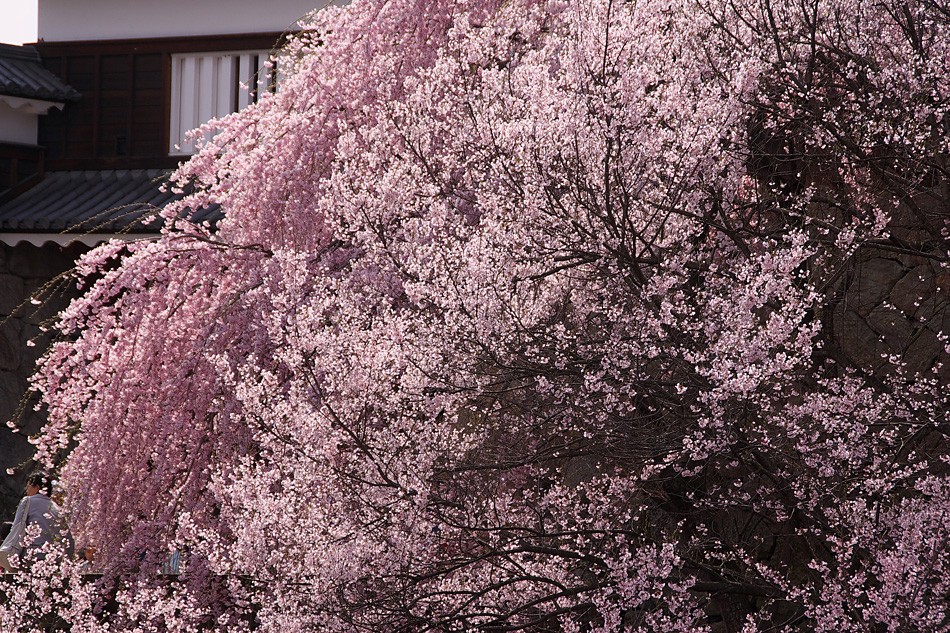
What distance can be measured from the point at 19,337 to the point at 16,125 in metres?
2.49

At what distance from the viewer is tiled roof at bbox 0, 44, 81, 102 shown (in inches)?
428

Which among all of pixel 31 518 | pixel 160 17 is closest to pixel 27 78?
pixel 160 17

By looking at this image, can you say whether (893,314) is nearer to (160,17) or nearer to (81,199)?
(81,199)

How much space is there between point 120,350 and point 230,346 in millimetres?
817

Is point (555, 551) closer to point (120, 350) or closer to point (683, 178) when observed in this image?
point (683, 178)

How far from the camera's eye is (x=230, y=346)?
19.2ft

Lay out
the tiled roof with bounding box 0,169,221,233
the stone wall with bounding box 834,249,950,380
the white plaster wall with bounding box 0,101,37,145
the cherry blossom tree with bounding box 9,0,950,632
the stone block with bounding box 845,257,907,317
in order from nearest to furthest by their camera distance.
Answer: the cherry blossom tree with bounding box 9,0,950,632 < the stone wall with bounding box 834,249,950,380 < the stone block with bounding box 845,257,907,317 < the tiled roof with bounding box 0,169,221,233 < the white plaster wall with bounding box 0,101,37,145

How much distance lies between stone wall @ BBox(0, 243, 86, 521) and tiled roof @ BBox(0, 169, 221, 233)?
66 centimetres

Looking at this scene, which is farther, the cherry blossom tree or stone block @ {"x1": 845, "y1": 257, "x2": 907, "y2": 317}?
stone block @ {"x1": 845, "y1": 257, "x2": 907, "y2": 317}

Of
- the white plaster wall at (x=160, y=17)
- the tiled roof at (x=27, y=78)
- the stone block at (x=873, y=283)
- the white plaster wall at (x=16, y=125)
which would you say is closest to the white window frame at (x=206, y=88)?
the white plaster wall at (x=160, y=17)

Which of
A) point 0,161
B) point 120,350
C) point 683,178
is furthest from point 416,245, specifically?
point 0,161

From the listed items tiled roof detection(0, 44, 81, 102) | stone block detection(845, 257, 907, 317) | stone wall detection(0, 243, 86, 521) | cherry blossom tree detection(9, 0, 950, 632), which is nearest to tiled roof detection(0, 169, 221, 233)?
stone wall detection(0, 243, 86, 521)

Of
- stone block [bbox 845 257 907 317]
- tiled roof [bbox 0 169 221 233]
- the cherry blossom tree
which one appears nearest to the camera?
the cherry blossom tree

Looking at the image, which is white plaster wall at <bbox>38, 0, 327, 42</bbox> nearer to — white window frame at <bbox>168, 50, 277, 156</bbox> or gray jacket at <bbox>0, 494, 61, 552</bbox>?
white window frame at <bbox>168, 50, 277, 156</bbox>
